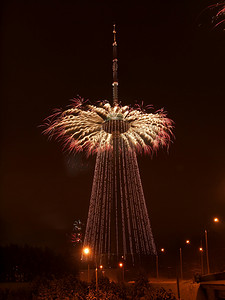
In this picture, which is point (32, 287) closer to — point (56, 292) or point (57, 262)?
point (56, 292)

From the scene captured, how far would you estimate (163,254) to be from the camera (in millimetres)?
63906

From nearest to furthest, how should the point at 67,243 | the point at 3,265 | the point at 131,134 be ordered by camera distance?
the point at 131,134 → the point at 3,265 → the point at 67,243

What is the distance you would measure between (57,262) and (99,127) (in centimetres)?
4629

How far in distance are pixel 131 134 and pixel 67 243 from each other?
77.1 meters

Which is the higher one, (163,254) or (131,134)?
(131,134)

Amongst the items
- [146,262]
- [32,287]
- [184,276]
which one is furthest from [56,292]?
[146,262]

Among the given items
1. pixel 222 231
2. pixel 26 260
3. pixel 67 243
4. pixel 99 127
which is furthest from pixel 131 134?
pixel 67 243

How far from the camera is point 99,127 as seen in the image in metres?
31.4

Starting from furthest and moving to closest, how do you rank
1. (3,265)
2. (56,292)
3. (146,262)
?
(3,265), (146,262), (56,292)

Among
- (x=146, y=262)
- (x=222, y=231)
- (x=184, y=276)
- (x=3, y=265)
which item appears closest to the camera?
(x=184, y=276)

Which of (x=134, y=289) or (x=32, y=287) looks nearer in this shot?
(x=134, y=289)

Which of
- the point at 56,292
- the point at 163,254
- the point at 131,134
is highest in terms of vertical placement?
the point at 131,134

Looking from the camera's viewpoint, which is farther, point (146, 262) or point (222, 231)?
point (222, 231)

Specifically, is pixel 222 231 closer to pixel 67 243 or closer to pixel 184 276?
pixel 184 276
